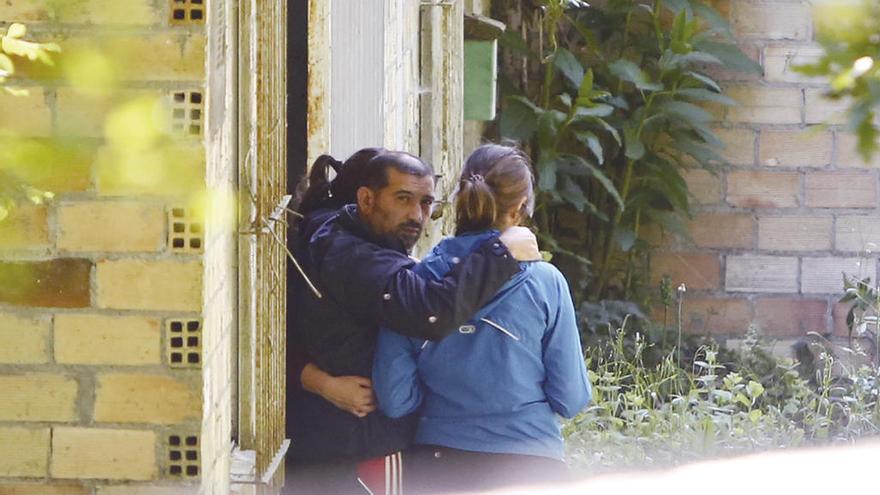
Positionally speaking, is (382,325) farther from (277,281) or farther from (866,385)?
(866,385)

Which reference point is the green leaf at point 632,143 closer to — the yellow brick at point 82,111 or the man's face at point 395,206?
the man's face at point 395,206

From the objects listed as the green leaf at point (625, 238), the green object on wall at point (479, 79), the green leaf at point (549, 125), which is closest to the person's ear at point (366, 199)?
the green object on wall at point (479, 79)

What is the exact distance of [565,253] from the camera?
755 centimetres

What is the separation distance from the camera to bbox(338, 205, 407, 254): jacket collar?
3346 millimetres

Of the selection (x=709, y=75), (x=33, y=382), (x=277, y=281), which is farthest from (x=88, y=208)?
(x=709, y=75)

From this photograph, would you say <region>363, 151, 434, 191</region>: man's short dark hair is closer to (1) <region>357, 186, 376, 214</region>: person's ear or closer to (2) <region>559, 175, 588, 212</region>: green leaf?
(1) <region>357, 186, 376, 214</region>: person's ear

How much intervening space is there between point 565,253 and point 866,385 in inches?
68.1

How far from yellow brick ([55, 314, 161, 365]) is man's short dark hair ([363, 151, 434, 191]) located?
102cm

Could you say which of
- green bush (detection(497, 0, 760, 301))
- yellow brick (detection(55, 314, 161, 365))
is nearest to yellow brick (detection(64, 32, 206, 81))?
yellow brick (detection(55, 314, 161, 365))

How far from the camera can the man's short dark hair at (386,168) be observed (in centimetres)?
339

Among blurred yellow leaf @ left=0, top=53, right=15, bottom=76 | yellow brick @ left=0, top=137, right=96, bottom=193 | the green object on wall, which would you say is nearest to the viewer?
blurred yellow leaf @ left=0, top=53, right=15, bottom=76

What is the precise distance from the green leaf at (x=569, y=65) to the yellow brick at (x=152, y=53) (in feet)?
17.3

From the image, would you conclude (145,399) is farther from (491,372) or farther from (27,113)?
(491,372)

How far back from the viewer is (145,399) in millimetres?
2469
